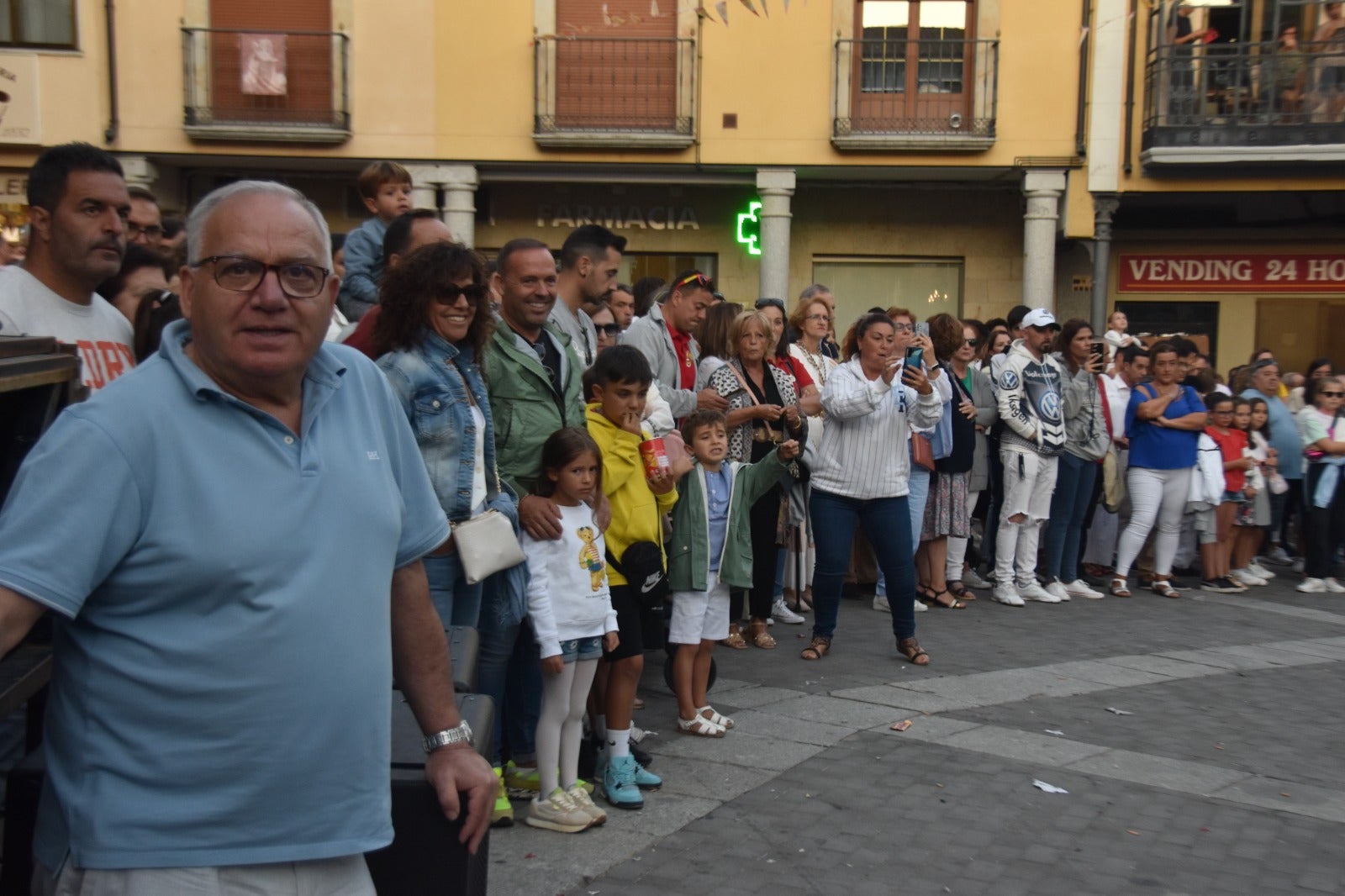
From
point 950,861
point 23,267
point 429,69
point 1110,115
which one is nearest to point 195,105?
point 429,69

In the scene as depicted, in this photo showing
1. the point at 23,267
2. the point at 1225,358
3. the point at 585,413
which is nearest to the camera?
the point at 23,267

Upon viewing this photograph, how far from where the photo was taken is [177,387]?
6.79 ft

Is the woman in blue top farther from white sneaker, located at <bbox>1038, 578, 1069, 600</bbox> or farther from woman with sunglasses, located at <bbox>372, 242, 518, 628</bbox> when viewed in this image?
woman with sunglasses, located at <bbox>372, 242, 518, 628</bbox>

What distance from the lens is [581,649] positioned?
5047mm

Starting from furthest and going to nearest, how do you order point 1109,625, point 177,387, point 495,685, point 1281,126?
point 1281,126 → point 1109,625 → point 495,685 → point 177,387

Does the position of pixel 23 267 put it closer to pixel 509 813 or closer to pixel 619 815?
pixel 509 813

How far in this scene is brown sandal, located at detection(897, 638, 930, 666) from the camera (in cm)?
769

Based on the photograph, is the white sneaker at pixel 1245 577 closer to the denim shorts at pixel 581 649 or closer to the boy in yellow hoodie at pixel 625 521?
the boy in yellow hoodie at pixel 625 521

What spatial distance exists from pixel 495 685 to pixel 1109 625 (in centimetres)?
581

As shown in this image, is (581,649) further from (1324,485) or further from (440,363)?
(1324,485)

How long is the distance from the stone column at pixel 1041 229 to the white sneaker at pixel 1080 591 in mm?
9198

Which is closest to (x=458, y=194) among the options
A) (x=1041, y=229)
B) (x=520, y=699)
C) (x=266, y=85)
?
(x=266, y=85)

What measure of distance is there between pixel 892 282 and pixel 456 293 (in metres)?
16.6

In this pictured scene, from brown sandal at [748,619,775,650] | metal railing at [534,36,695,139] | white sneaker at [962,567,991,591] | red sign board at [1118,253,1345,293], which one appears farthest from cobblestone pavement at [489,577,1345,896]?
red sign board at [1118,253,1345,293]
